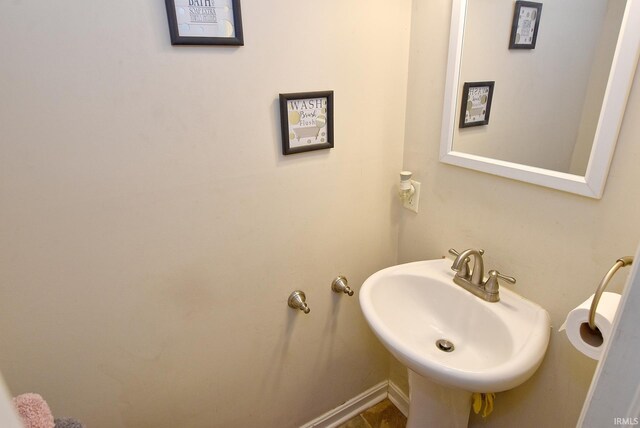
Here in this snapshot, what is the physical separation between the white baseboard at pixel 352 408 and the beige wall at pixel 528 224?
483 millimetres

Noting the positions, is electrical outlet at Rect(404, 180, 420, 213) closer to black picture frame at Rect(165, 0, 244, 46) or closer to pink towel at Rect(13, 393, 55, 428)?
black picture frame at Rect(165, 0, 244, 46)

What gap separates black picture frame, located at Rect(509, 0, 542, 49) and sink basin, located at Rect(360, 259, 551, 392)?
0.73 metres

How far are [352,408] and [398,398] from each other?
24 cm

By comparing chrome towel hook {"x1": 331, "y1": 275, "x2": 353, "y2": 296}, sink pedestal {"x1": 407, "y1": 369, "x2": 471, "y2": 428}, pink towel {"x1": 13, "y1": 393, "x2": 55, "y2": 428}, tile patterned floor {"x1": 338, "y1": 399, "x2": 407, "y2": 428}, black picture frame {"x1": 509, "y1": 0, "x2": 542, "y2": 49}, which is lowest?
tile patterned floor {"x1": 338, "y1": 399, "x2": 407, "y2": 428}

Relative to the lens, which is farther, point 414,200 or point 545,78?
point 414,200

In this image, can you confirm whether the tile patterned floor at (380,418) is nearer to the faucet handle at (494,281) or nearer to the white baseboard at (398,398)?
the white baseboard at (398,398)

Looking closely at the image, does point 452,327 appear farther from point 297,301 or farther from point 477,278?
point 297,301

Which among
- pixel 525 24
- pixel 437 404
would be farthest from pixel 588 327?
pixel 525 24

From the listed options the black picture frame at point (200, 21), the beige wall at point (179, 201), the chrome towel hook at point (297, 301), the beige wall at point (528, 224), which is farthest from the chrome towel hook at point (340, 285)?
the black picture frame at point (200, 21)

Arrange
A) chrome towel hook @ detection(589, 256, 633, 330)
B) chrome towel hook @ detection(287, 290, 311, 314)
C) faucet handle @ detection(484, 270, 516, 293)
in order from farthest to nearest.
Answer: chrome towel hook @ detection(287, 290, 311, 314) < faucet handle @ detection(484, 270, 516, 293) < chrome towel hook @ detection(589, 256, 633, 330)

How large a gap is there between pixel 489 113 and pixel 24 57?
1.21 m

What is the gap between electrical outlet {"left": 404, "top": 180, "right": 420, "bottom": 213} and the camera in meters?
1.31

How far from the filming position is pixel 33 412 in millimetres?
715

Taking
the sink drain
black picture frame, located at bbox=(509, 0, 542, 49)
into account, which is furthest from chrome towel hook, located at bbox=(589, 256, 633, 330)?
black picture frame, located at bbox=(509, 0, 542, 49)
